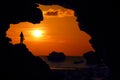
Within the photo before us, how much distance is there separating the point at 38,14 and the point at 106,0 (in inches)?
303

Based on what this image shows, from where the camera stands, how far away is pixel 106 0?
42188mm

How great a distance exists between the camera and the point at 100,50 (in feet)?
148

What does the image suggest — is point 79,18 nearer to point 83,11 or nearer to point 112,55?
point 83,11

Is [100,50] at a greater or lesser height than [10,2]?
lesser

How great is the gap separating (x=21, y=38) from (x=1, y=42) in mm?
3485

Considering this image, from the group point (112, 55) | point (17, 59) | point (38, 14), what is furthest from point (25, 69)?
point (112, 55)

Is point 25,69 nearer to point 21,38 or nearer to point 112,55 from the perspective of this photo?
point 21,38

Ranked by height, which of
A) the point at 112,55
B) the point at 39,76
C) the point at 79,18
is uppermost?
the point at 79,18

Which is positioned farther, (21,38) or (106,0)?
(21,38)

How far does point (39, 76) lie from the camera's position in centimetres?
4516

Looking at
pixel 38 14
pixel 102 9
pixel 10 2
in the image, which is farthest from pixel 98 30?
pixel 10 2

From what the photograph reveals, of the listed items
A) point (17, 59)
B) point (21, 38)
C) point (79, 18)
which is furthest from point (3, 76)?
point (79, 18)

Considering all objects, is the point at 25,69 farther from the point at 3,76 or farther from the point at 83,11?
the point at 83,11

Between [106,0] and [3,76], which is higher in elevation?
[106,0]
